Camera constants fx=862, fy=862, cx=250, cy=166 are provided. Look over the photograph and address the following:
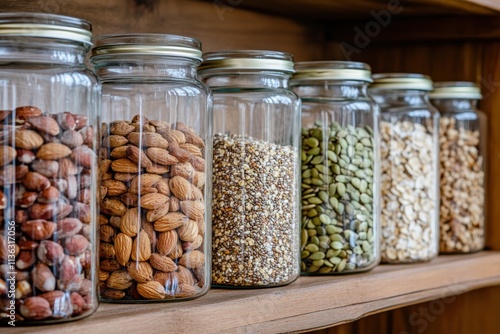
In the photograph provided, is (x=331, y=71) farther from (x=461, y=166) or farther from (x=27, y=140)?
(x=27, y=140)

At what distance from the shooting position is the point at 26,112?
0.72 meters

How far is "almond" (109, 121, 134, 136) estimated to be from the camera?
841 mm

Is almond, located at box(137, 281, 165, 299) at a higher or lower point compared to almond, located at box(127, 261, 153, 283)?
lower

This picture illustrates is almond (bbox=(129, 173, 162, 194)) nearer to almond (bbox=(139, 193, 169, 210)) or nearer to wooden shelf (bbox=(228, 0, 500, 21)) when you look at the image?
almond (bbox=(139, 193, 169, 210))

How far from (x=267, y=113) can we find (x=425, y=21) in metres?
0.49

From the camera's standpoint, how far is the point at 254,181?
937 millimetres

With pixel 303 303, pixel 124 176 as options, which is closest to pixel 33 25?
pixel 124 176

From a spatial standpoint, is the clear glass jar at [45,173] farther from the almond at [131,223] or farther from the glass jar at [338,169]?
the glass jar at [338,169]

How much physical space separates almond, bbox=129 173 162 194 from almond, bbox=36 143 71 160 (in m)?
0.11

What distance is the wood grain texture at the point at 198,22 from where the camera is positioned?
1.04 meters

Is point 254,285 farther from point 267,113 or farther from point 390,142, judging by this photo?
point 390,142

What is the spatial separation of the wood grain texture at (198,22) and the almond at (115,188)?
0.85 feet
